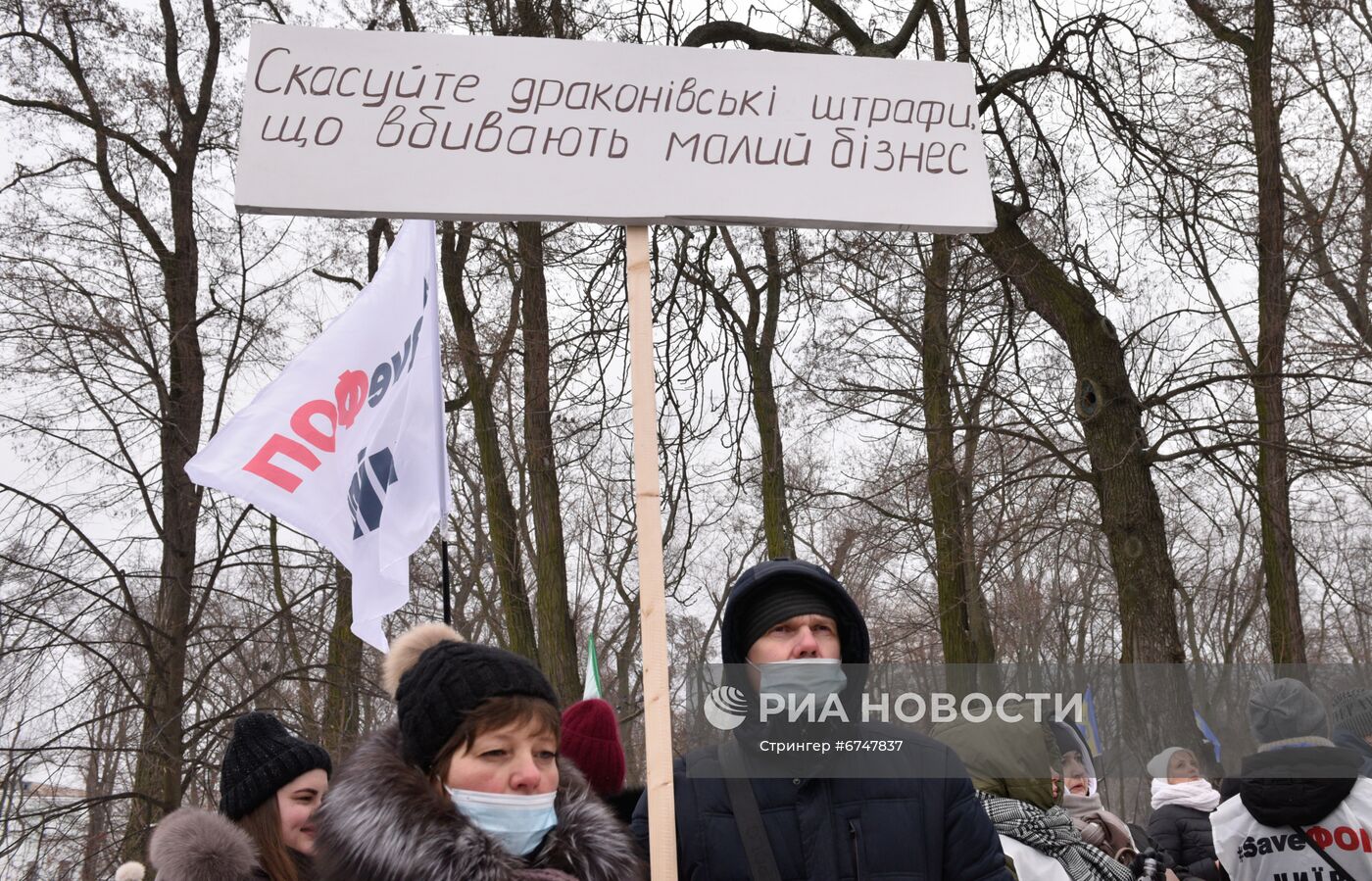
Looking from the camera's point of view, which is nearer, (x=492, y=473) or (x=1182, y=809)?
(x=1182, y=809)

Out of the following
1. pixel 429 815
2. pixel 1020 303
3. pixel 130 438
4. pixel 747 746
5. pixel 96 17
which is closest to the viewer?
pixel 429 815

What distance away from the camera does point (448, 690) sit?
9.16 ft

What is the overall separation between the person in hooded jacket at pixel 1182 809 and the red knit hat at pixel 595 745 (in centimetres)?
359

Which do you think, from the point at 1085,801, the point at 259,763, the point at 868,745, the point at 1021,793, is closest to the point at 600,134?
the point at 868,745

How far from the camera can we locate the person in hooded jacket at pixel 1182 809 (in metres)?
6.75

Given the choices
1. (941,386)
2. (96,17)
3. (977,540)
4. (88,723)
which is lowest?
(88,723)

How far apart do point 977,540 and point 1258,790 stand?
8.43m

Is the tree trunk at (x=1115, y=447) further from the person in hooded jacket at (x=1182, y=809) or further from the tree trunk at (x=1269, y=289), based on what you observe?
the person in hooded jacket at (x=1182, y=809)

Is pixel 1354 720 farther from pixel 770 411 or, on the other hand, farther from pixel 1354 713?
pixel 770 411

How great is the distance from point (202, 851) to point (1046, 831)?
95.7 inches

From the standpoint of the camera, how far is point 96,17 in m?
13.8

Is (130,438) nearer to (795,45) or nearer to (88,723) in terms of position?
(88,723)

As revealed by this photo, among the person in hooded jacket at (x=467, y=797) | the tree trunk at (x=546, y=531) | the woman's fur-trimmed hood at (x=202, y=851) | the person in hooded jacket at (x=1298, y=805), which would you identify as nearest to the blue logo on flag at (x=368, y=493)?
the woman's fur-trimmed hood at (x=202, y=851)

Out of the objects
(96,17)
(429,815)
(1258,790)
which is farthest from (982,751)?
(96,17)
